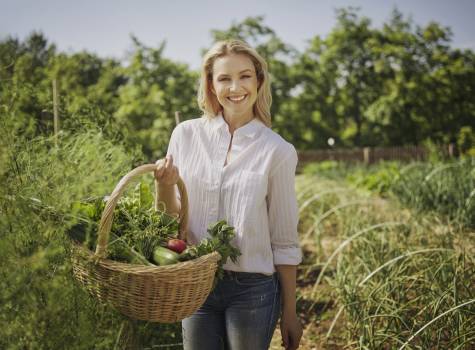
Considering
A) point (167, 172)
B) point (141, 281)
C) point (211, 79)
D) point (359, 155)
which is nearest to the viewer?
point (141, 281)

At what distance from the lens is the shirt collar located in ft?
5.54

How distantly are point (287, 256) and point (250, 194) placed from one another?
29 centimetres

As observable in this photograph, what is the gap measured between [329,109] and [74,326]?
22.8m

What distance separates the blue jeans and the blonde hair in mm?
667

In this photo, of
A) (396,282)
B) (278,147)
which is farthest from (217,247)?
(396,282)

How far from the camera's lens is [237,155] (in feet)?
5.40

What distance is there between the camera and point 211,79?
5.99ft

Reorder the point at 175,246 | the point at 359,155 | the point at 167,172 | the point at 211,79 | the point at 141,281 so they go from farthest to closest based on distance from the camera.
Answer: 1. the point at 359,155
2. the point at 211,79
3. the point at 167,172
4. the point at 175,246
5. the point at 141,281

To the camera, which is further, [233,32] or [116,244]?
[233,32]

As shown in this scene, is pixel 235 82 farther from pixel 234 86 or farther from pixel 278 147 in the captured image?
pixel 278 147

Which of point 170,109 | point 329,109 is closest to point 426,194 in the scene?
point 170,109

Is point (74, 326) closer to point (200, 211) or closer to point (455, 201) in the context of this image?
point (200, 211)

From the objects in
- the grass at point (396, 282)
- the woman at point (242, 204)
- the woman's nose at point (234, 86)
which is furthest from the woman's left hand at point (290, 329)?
the woman's nose at point (234, 86)

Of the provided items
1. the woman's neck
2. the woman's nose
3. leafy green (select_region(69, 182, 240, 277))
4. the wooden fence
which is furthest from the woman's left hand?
the wooden fence
